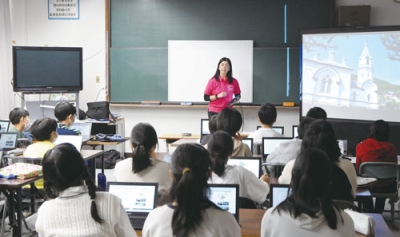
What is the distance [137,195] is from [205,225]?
82cm

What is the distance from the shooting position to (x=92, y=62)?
27.3 ft

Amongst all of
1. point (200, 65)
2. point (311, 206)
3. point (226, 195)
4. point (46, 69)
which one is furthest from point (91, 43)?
point (311, 206)

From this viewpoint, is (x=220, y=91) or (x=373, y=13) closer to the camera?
(x=220, y=91)

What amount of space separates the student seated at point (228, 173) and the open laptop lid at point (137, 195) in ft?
1.21

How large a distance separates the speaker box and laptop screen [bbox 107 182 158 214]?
18.5 feet

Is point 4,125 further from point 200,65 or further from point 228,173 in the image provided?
point 228,173

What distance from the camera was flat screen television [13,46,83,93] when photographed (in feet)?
23.8

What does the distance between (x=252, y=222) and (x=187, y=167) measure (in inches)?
32.6

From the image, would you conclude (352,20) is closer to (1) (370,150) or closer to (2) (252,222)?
(1) (370,150)

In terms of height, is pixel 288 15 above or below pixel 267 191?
above

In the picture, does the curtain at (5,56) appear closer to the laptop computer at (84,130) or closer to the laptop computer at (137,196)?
the laptop computer at (84,130)

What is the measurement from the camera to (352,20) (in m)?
7.35

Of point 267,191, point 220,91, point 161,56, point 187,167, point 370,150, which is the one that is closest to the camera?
point 187,167

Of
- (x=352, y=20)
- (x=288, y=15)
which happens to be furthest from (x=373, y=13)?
(x=288, y=15)
